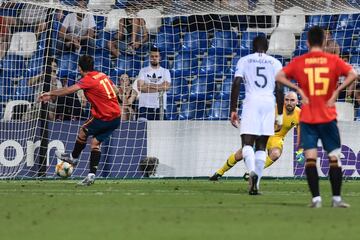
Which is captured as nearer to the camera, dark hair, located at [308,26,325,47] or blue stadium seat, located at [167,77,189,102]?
dark hair, located at [308,26,325,47]

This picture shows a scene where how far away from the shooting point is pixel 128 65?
22.8m

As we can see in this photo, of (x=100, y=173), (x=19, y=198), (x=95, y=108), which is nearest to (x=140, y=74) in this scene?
(x=100, y=173)

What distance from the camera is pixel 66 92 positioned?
17.5m

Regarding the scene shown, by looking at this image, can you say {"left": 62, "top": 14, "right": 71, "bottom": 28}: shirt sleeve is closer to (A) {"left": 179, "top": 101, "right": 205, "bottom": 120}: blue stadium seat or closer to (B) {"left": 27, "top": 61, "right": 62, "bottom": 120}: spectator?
(B) {"left": 27, "top": 61, "right": 62, "bottom": 120}: spectator

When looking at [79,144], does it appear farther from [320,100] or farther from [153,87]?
[320,100]

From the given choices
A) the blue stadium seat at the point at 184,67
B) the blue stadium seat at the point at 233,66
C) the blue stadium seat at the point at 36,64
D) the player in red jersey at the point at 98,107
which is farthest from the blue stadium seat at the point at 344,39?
the player in red jersey at the point at 98,107

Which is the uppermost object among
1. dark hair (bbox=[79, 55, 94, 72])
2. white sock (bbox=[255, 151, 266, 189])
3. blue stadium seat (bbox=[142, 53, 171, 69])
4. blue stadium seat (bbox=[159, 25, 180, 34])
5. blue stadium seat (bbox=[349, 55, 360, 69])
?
blue stadium seat (bbox=[159, 25, 180, 34])

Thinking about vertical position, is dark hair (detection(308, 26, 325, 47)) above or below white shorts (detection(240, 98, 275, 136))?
above

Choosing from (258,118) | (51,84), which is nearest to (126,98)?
(51,84)

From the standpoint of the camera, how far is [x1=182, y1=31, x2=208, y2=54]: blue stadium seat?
22797mm

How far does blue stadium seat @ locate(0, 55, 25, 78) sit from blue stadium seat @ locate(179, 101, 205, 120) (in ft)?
11.7

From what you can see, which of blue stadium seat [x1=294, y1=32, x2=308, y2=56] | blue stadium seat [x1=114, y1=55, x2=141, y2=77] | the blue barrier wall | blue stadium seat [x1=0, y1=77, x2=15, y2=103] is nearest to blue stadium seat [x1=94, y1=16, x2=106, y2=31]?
blue stadium seat [x1=114, y1=55, x2=141, y2=77]

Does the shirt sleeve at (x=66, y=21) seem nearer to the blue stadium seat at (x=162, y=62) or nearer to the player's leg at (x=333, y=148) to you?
the blue stadium seat at (x=162, y=62)

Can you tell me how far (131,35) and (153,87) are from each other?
1.54 metres
